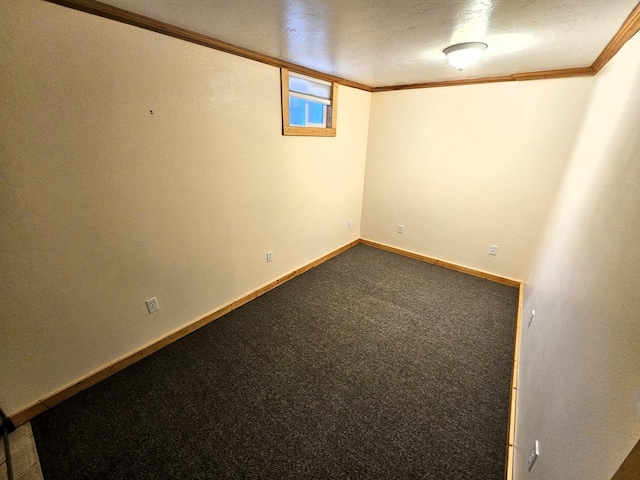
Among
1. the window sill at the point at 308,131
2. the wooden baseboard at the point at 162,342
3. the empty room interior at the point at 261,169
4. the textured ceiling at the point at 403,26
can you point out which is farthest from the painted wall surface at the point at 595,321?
the window sill at the point at 308,131

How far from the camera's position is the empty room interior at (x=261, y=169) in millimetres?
1016

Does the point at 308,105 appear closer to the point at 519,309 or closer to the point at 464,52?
the point at 464,52

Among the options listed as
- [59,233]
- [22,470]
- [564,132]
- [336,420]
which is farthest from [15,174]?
[564,132]

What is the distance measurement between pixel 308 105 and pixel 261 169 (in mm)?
1227

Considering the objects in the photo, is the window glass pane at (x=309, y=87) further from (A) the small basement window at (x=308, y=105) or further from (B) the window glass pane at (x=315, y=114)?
(B) the window glass pane at (x=315, y=114)

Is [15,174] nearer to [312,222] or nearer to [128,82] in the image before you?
[128,82]

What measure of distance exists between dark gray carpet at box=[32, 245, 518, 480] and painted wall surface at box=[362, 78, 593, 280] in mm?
946

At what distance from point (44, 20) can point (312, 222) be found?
2.43 meters

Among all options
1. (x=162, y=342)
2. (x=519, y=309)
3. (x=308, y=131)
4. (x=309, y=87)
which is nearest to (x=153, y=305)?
(x=162, y=342)

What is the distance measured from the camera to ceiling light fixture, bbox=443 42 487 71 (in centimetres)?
166

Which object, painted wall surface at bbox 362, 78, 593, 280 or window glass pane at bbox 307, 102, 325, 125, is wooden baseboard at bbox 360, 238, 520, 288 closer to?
painted wall surface at bbox 362, 78, 593, 280

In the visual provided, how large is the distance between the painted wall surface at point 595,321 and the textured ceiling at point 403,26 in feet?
0.97

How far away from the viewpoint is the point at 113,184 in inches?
62.4

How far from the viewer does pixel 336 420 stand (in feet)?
5.11
